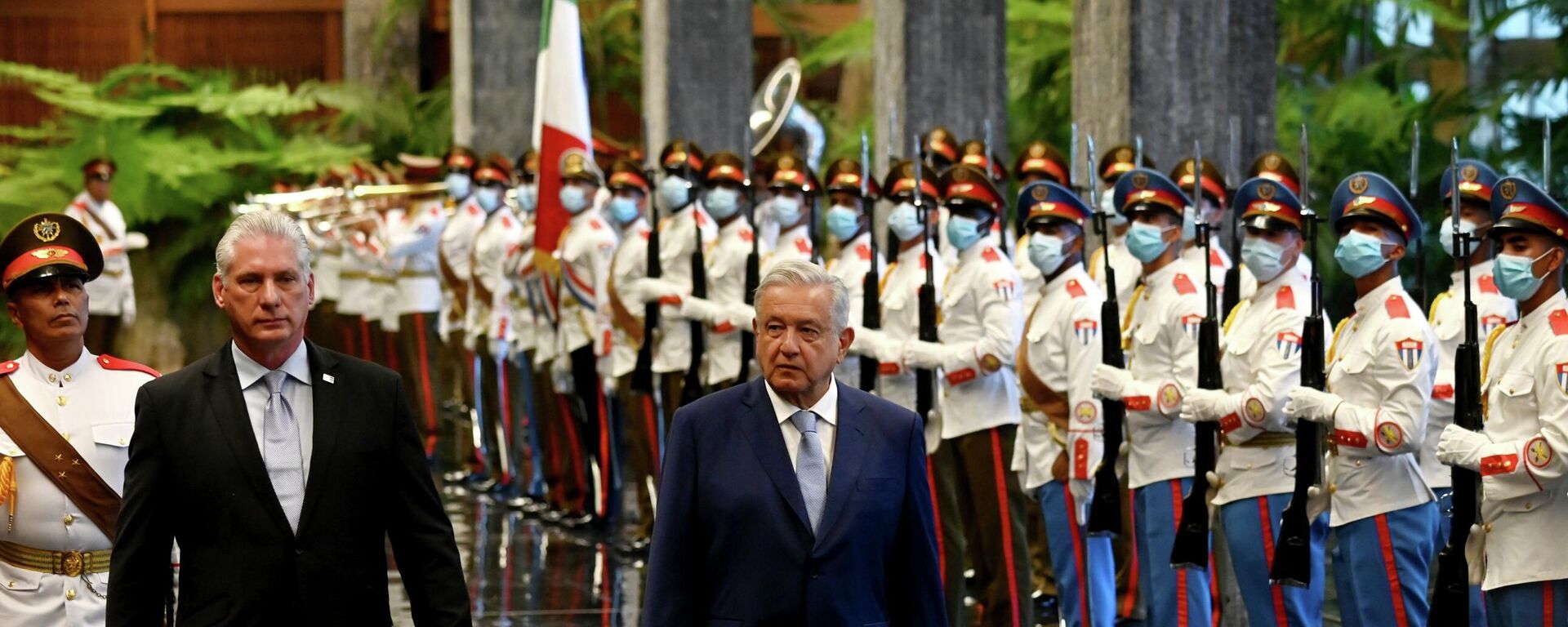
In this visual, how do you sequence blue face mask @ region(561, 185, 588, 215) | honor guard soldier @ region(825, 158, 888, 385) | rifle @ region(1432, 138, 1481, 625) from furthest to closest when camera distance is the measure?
blue face mask @ region(561, 185, 588, 215)
honor guard soldier @ region(825, 158, 888, 385)
rifle @ region(1432, 138, 1481, 625)

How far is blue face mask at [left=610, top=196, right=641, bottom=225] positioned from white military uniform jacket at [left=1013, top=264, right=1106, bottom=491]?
12.5 feet

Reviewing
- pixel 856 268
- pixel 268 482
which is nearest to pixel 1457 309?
pixel 856 268

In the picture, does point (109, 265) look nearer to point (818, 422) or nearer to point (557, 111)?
point (557, 111)

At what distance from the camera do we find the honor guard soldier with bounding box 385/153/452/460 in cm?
1506

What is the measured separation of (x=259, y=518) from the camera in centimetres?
405

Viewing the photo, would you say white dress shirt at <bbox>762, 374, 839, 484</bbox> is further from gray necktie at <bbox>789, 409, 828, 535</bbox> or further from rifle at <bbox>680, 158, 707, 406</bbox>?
rifle at <bbox>680, 158, 707, 406</bbox>

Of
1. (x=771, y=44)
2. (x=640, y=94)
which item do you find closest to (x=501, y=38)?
(x=640, y=94)

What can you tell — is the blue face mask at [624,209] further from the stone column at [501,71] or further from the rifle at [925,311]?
the stone column at [501,71]

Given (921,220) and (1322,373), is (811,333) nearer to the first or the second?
(1322,373)

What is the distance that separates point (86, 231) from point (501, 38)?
13594mm

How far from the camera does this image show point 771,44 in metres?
24.6

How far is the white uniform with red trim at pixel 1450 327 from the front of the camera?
23.5 feet

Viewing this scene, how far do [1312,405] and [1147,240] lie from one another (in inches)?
47.4

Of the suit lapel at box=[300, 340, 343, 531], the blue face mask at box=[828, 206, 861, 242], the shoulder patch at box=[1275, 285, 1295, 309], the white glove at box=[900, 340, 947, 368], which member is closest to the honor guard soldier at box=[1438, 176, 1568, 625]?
the shoulder patch at box=[1275, 285, 1295, 309]
